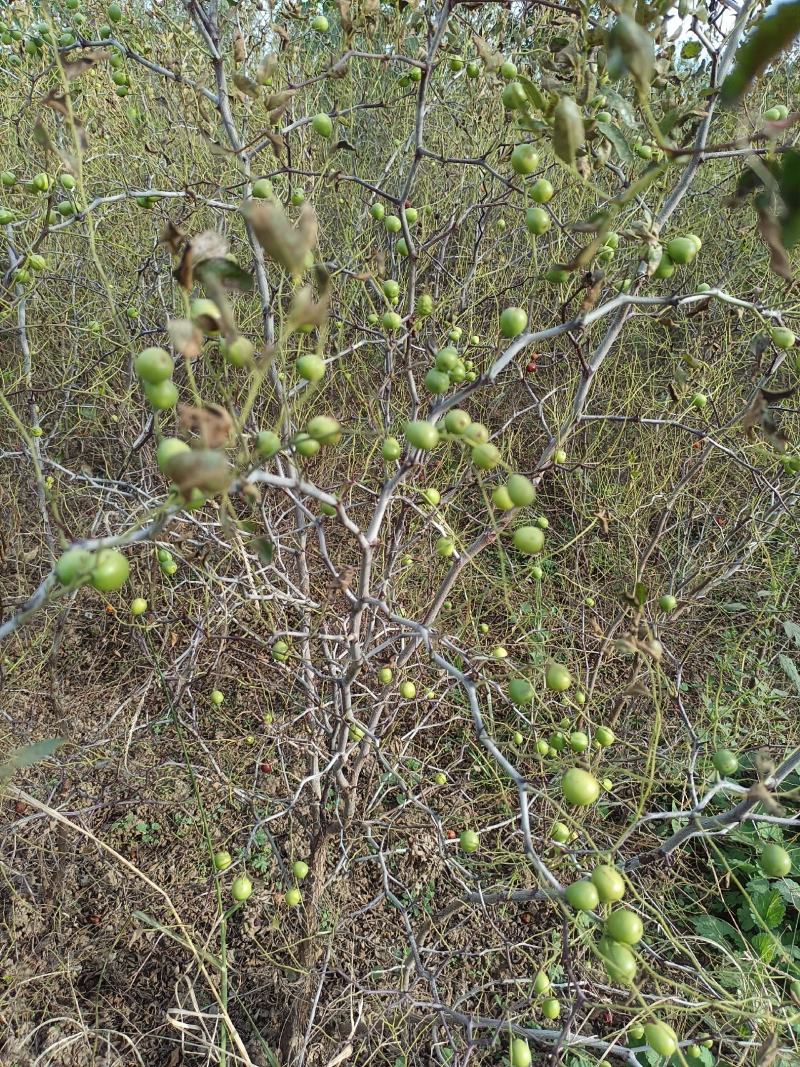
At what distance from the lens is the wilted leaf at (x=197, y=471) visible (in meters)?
0.53

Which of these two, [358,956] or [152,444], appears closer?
[358,956]

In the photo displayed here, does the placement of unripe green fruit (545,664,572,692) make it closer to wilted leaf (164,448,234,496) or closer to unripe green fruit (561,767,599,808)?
unripe green fruit (561,767,599,808)

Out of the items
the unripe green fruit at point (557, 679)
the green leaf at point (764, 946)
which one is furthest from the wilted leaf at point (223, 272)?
the green leaf at point (764, 946)

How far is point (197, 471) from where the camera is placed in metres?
0.53

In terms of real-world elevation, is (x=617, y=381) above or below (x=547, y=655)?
above

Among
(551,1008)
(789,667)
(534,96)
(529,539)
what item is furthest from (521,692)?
(789,667)

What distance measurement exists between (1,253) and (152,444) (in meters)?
0.84

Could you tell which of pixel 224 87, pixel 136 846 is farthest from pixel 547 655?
pixel 224 87

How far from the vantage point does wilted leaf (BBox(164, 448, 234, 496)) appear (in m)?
0.53

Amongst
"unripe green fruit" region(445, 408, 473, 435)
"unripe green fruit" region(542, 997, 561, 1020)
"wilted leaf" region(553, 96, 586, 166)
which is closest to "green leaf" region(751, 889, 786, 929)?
"unripe green fruit" region(542, 997, 561, 1020)

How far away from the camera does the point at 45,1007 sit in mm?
1675

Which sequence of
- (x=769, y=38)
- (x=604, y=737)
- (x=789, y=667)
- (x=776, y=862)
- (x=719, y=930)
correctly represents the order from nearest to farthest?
(x=769, y=38)
(x=776, y=862)
(x=604, y=737)
(x=719, y=930)
(x=789, y=667)

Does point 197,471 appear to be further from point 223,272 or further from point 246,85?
point 246,85

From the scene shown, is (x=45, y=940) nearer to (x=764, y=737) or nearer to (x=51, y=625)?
(x=51, y=625)
